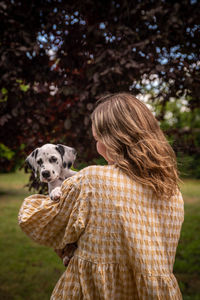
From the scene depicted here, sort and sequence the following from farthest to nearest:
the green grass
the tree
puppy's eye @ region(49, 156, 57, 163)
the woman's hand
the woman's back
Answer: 1. the green grass
2. the tree
3. puppy's eye @ region(49, 156, 57, 163)
4. the woman's hand
5. the woman's back

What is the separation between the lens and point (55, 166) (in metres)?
1.68

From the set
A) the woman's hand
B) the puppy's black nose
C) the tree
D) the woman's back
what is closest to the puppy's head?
the puppy's black nose

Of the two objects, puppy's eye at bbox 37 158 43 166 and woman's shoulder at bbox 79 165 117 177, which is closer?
woman's shoulder at bbox 79 165 117 177

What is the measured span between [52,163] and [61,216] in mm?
330

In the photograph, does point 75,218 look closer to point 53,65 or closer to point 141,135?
point 141,135

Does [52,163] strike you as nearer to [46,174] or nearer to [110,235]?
[46,174]

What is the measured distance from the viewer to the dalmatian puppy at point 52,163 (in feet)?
5.37

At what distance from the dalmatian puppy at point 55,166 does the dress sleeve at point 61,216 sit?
0.21 ft

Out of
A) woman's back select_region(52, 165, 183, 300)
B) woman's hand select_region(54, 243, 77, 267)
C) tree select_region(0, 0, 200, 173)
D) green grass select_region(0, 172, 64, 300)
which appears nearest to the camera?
woman's back select_region(52, 165, 183, 300)

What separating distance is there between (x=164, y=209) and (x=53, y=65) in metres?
1.94

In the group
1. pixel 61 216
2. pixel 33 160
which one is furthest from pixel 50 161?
pixel 61 216

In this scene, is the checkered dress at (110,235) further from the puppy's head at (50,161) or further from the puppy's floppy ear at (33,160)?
the puppy's floppy ear at (33,160)

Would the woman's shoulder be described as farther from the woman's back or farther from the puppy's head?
the puppy's head

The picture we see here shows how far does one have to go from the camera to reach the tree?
251 cm
